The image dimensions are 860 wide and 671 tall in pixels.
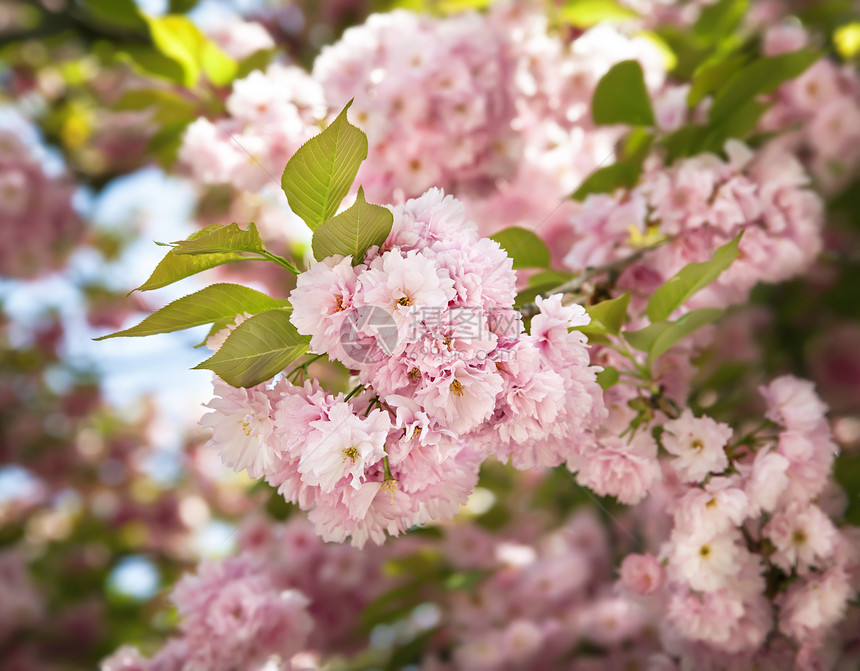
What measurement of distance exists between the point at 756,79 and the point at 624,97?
261 mm

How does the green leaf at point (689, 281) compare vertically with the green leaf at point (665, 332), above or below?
above

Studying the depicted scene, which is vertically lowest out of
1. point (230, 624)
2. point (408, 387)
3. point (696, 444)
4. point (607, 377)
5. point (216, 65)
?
point (230, 624)

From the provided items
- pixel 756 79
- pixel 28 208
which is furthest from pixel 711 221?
pixel 28 208

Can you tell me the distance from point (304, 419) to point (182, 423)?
3809mm

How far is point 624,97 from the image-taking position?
139 cm

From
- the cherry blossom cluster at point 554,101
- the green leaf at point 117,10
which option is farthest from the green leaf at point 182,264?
the green leaf at point 117,10

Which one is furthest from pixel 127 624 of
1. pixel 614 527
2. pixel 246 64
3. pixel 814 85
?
pixel 814 85

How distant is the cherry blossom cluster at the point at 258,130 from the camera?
148 cm

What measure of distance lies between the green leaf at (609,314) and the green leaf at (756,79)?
2.19 ft

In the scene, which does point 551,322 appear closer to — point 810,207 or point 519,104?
point 810,207

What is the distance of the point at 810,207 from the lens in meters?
1.31

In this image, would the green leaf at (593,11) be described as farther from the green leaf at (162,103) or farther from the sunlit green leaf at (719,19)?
the green leaf at (162,103)

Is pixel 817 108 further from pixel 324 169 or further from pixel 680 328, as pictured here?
pixel 324 169

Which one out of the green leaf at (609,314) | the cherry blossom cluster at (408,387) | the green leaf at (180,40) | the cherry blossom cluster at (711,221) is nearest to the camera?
the cherry blossom cluster at (408,387)
